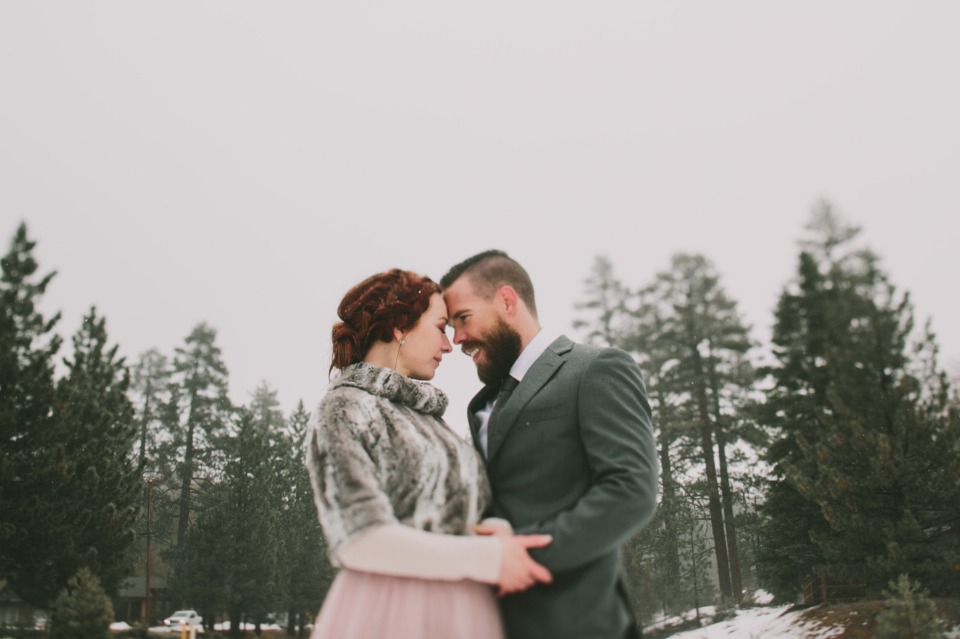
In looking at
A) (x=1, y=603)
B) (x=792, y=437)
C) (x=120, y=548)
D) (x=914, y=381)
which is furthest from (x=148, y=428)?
(x=914, y=381)

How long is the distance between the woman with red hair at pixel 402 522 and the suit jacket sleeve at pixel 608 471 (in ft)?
0.29

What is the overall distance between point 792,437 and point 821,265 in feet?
21.5

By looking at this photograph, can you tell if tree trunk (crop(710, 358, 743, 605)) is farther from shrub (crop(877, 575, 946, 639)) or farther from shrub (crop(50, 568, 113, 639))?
shrub (crop(50, 568, 113, 639))

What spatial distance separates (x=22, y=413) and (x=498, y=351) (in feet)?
73.2

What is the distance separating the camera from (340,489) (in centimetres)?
237

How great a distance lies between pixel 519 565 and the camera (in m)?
2.31

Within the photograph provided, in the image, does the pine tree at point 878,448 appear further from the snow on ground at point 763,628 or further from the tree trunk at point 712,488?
the tree trunk at point 712,488

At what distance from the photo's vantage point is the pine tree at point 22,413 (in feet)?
63.7

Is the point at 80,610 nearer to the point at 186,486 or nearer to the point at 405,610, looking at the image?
the point at 186,486

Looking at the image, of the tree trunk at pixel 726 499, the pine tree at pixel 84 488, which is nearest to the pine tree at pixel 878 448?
the tree trunk at pixel 726 499

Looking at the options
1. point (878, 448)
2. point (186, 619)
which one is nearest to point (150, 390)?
point (186, 619)

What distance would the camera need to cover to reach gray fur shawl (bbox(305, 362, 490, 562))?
2338mm

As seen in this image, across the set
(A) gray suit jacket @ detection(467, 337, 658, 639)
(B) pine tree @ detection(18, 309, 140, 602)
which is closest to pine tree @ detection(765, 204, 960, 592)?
(A) gray suit jacket @ detection(467, 337, 658, 639)

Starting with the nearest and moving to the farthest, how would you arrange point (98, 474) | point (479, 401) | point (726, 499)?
point (479, 401) < point (98, 474) < point (726, 499)
